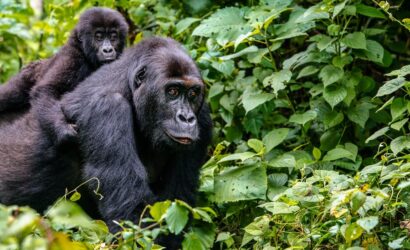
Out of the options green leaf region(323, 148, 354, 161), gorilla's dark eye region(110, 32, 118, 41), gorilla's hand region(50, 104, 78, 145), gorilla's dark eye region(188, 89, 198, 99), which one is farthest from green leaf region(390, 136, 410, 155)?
gorilla's dark eye region(110, 32, 118, 41)

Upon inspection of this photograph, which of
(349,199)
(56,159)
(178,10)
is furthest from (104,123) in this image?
(178,10)

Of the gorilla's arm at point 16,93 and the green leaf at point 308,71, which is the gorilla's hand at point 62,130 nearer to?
the gorilla's arm at point 16,93

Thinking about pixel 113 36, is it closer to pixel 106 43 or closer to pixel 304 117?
pixel 106 43

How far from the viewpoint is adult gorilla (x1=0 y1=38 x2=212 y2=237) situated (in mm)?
4750

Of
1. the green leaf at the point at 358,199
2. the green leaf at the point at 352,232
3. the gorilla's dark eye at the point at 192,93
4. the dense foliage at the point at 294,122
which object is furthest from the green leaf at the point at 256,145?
the green leaf at the point at 358,199

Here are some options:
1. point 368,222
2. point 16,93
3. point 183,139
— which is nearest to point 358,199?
point 368,222

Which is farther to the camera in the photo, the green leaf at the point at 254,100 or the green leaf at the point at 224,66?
the green leaf at the point at 224,66

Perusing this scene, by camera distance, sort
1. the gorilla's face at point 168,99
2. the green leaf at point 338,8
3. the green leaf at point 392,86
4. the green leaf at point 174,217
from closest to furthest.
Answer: the green leaf at point 174,217 < the gorilla's face at point 168,99 < the green leaf at point 392,86 < the green leaf at point 338,8

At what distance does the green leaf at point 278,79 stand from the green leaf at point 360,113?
0.58 m

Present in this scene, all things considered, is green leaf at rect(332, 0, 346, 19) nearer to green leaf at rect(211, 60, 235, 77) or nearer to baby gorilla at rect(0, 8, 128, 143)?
green leaf at rect(211, 60, 235, 77)

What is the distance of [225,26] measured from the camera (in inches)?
237

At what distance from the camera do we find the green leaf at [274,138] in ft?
18.0

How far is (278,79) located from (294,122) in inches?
16.6

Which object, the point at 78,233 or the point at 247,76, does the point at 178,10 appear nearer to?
the point at 247,76
